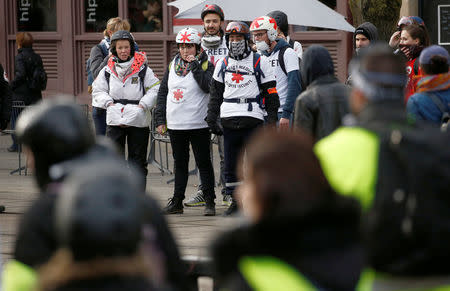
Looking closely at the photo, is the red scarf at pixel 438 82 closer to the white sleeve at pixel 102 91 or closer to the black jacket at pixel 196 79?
the black jacket at pixel 196 79

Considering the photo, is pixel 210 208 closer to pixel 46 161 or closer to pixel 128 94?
pixel 128 94

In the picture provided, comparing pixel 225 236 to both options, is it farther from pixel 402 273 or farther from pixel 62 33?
pixel 62 33

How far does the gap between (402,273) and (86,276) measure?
133 centimetres

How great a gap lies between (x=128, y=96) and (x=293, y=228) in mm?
8087

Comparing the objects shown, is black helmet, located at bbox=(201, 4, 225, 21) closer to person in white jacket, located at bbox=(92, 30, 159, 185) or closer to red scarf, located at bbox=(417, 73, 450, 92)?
person in white jacket, located at bbox=(92, 30, 159, 185)

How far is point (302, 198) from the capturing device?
260 centimetres

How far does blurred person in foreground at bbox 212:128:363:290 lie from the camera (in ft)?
8.57

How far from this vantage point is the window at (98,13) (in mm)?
18203

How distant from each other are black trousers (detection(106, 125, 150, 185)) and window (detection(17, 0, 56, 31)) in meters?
8.68

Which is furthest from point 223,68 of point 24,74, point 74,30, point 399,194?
point 74,30

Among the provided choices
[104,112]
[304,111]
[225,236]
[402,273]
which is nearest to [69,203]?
[225,236]

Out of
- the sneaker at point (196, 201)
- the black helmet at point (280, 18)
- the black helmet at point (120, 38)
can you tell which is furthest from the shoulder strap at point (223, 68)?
the sneaker at point (196, 201)

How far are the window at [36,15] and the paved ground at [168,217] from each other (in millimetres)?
3688

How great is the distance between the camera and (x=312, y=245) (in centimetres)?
264
